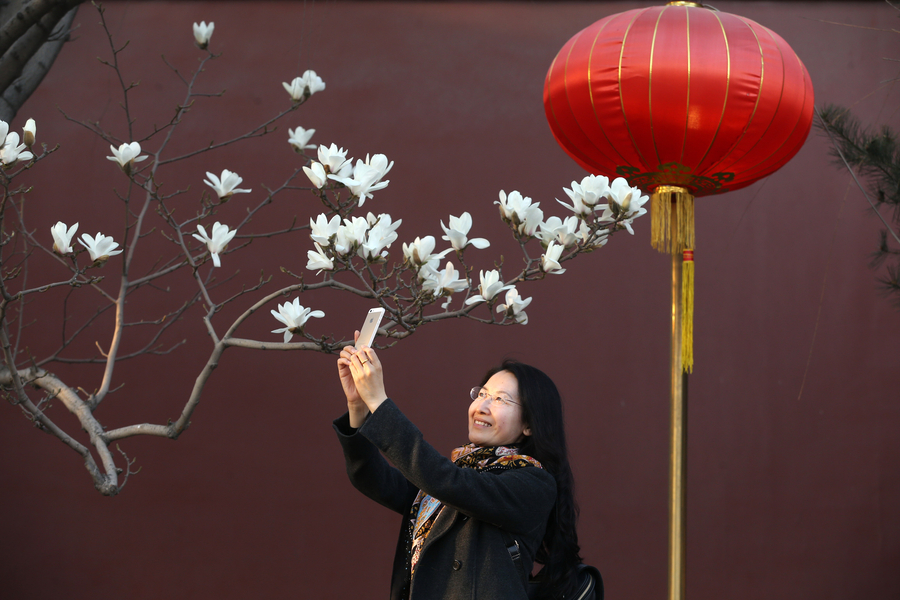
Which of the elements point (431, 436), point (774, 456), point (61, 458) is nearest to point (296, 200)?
point (431, 436)

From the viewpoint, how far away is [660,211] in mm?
1710

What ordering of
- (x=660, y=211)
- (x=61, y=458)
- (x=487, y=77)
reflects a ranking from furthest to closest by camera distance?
(x=487, y=77) → (x=61, y=458) → (x=660, y=211)

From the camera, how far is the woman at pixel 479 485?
959 mm

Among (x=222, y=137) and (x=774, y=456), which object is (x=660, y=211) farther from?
(x=222, y=137)

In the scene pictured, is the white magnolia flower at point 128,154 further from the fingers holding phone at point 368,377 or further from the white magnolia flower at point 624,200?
the white magnolia flower at point 624,200

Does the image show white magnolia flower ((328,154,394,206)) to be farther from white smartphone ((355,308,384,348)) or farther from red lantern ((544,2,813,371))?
red lantern ((544,2,813,371))

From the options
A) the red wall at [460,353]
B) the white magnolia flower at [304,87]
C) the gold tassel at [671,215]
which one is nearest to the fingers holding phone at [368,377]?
the white magnolia flower at [304,87]

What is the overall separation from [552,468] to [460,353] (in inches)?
48.5

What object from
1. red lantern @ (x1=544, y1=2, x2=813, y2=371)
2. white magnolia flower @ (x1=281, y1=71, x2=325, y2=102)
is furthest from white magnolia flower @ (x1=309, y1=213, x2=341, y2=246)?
red lantern @ (x1=544, y1=2, x2=813, y2=371)

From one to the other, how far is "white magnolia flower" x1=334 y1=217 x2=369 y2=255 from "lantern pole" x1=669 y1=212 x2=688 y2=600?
104 cm

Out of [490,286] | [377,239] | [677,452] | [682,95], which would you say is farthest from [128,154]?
[677,452]

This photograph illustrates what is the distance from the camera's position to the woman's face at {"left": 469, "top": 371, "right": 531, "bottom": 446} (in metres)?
1.12

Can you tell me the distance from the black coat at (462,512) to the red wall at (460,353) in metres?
1.22

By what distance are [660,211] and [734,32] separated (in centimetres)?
39
